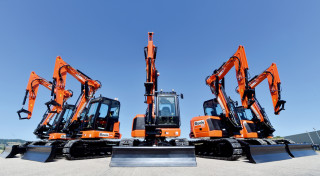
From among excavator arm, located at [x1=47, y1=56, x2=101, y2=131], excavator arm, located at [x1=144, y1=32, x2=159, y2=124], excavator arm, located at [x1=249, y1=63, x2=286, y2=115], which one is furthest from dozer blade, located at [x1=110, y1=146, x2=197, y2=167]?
excavator arm, located at [x1=249, y1=63, x2=286, y2=115]

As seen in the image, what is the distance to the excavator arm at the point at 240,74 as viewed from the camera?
7348mm

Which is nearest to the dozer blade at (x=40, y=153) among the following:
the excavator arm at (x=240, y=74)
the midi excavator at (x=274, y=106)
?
the excavator arm at (x=240, y=74)

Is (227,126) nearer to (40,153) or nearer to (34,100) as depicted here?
(40,153)

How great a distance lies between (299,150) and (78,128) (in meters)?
11.5

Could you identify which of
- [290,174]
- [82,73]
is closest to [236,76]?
[290,174]

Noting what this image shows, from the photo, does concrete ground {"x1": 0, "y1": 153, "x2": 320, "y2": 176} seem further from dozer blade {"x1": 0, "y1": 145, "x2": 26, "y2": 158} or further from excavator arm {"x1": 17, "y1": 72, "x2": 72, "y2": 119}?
excavator arm {"x1": 17, "y1": 72, "x2": 72, "y2": 119}

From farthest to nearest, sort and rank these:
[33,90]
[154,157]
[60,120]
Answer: [33,90] < [60,120] < [154,157]

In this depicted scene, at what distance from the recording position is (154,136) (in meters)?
6.20

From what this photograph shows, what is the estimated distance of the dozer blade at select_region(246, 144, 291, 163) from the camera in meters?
5.12

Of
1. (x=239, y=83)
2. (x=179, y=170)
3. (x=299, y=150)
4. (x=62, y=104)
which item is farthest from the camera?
(x=62, y=104)

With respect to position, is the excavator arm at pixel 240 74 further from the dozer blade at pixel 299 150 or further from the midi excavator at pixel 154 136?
the midi excavator at pixel 154 136

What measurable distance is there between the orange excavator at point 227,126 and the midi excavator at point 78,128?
4686 millimetres

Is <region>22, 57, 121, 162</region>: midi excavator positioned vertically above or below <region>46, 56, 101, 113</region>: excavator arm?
below

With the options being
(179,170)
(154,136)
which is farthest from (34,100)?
(179,170)
